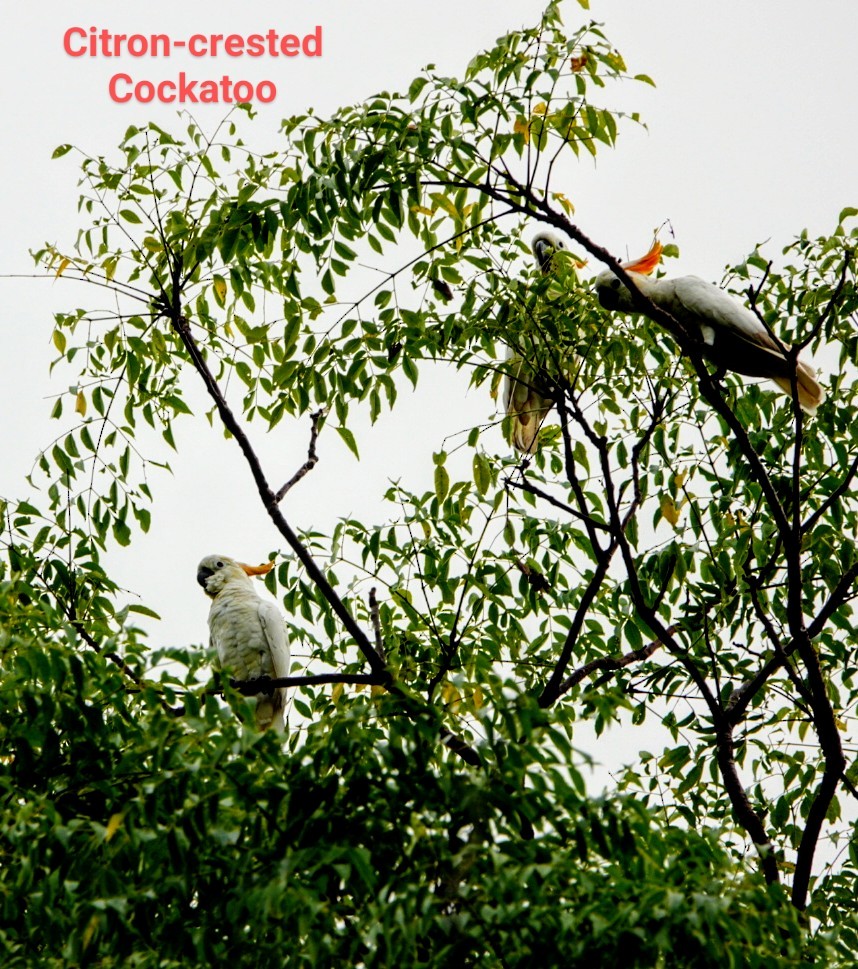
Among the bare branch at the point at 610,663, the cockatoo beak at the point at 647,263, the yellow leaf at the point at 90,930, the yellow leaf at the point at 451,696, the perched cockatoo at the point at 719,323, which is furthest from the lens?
the cockatoo beak at the point at 647,263

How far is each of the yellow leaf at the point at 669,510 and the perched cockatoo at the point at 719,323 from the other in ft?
2.34

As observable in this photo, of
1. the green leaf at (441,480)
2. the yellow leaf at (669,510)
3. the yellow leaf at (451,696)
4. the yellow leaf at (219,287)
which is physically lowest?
the yellow leaf at (451,696)

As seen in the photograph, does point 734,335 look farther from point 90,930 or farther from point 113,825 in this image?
point 90,930

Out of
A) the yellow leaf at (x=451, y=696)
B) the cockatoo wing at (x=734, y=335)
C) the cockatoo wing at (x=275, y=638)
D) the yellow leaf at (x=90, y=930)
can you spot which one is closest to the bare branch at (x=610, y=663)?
the yellow leaf at (x=451, y=696)

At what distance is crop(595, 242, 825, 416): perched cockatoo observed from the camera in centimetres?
420

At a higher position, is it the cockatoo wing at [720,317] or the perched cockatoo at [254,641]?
the cockatoo wing at [720,317]

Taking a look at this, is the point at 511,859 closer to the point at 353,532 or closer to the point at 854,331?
the point at 353,532

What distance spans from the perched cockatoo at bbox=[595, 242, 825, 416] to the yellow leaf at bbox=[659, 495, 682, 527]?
71cm

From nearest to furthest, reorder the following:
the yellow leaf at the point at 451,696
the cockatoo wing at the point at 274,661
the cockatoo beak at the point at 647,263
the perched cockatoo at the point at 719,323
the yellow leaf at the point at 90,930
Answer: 1. the yellow leaf at the point at 90,930
2. the yellow leaf at the point at 451,696
3. the perched cockatoo at the point at 719,323
4. the cockatoo beak at the point at 647,263
5. the cockatoo wing at the point at 274,661

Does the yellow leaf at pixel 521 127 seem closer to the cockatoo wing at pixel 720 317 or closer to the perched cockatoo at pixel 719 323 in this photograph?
the perched cockatoo at pixel 719 323

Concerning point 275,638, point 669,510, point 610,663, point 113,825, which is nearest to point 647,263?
point 669,510

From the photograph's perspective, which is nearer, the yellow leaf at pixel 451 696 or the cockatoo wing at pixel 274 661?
the yellow leaf at pixel 451 696

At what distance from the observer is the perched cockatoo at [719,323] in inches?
165

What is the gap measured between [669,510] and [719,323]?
2.93 ft
